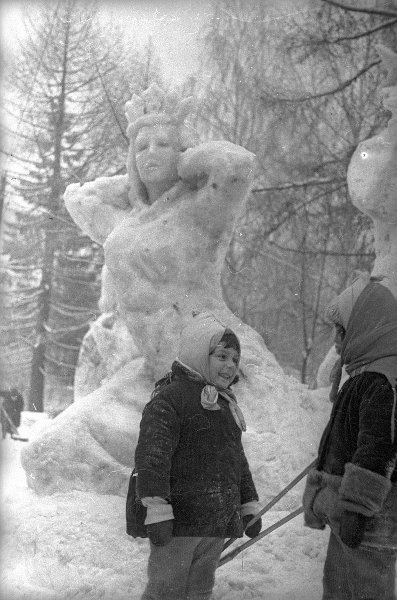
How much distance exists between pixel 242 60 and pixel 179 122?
1788 mm

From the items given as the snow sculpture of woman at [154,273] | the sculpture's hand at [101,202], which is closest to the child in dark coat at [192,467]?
the snow sculpture of woman at [154,273]

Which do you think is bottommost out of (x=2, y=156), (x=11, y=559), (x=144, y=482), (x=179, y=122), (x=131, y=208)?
(x=11, y=559)

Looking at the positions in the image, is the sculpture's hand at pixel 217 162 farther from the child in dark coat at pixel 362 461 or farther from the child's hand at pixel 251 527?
the child's hand at pixel 251 527

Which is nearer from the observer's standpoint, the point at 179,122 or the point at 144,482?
the point at 144,482

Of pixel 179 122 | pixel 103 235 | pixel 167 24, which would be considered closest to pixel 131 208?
pixel 103 235

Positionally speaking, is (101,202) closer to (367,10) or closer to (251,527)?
(367,10)

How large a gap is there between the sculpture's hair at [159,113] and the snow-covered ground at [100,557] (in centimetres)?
137

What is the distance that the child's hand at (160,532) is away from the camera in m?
Answer: 1.66

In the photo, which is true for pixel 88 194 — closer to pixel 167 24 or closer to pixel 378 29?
pixel 167 24

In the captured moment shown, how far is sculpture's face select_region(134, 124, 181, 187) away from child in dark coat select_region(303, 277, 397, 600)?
3.88ft

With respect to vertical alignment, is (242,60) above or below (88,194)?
above

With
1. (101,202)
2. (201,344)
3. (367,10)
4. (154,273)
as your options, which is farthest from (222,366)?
(367,10)

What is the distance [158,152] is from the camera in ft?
9.05

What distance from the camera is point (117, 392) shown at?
280 centimetres
